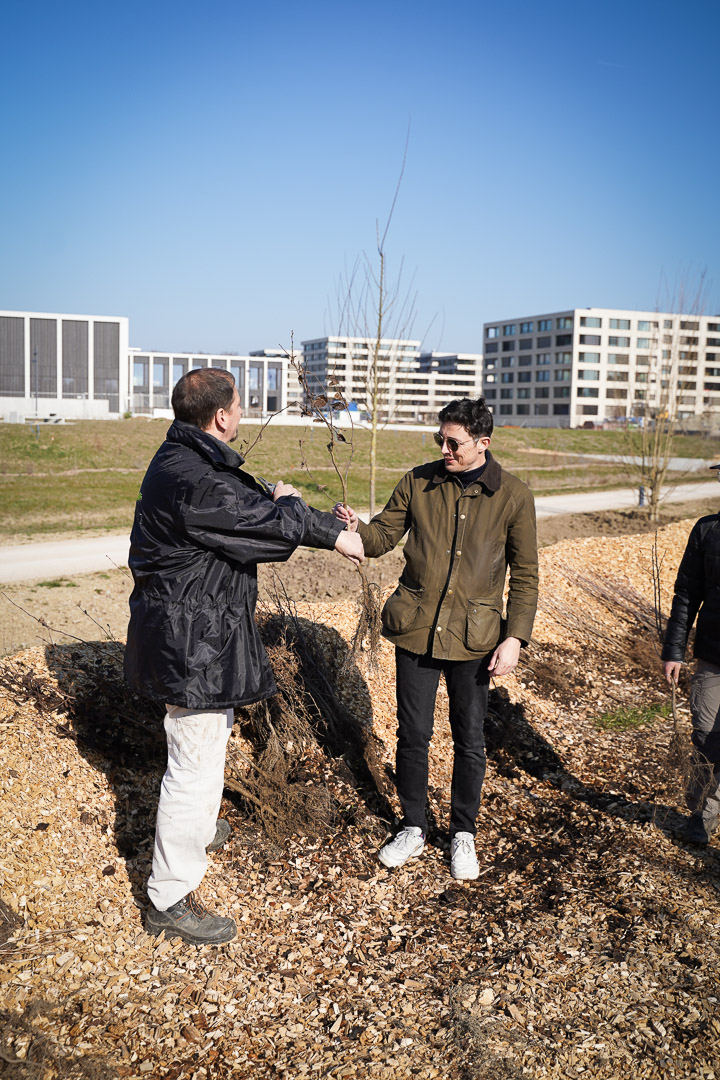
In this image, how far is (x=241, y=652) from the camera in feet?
9.95

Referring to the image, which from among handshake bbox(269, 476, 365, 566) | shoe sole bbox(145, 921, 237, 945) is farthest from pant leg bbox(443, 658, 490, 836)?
shoe sole bbox(145, 921, 237, 945)

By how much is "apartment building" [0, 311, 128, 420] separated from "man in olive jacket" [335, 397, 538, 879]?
57347 millimetres

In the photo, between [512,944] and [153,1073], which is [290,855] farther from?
[153,1073]

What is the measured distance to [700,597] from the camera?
4.04 m

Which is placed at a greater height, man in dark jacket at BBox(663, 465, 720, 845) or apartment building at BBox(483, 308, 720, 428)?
apartment building at BBox(483, 308, 720, 428)

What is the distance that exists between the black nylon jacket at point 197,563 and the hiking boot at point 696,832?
2.42 m

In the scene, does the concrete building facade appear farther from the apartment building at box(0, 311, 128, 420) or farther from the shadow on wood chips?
the shadow on wood chips

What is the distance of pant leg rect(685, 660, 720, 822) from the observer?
3.92 m

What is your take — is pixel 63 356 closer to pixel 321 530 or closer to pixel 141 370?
pixel 141 370

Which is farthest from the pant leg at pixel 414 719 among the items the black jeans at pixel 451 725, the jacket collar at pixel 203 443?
the jacket collar at pixel 203 443

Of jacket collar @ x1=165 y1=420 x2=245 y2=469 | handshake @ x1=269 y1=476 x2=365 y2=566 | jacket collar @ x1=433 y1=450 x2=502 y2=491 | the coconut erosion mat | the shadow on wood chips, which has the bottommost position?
the coconut erosion mat

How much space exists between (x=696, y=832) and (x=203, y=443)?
3.04m

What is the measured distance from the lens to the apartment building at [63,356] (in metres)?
59.1

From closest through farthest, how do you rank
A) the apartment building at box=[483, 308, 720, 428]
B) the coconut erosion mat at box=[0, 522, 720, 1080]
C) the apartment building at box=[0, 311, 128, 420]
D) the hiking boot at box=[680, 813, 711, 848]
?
the coconut erosion mat at box=[0, 522, 720, 1080] → the hiking boot at box=[680, 813, 711, 848] → the apartment building at box=[0, 311, 128, 420] → the apartment building at box=[483, 308, 720, 428]
